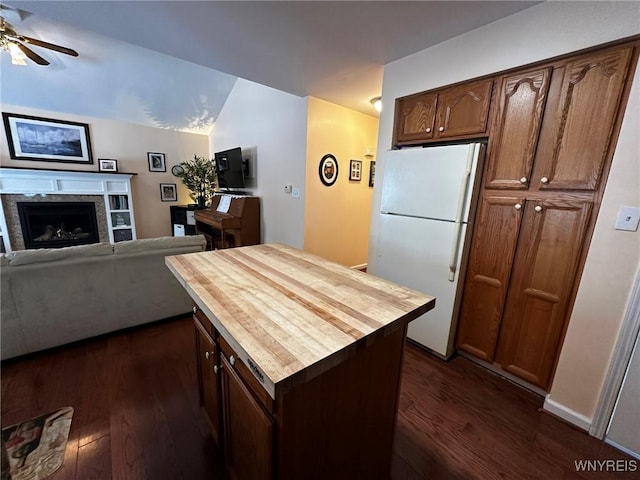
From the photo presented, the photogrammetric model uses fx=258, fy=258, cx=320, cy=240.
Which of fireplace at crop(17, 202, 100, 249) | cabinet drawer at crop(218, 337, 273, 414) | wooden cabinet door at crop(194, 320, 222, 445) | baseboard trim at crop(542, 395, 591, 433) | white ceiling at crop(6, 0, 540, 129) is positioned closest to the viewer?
cabinet drawer at crop(218, 337, 273, 414)

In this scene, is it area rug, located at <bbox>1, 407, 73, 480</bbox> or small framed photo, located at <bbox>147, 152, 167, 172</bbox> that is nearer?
area rug, located at <bbox>1, 407, 73, 480</bbox>

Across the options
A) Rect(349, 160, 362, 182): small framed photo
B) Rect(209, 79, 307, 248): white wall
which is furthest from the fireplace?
Rect(349, 160, 362, 182): small framed photo

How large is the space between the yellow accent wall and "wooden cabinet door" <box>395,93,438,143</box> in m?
1.27

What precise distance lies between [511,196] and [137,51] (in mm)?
4405

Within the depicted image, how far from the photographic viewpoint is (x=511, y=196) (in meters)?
1.64

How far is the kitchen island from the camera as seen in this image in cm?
66

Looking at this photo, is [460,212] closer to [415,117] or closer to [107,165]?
[415,117]

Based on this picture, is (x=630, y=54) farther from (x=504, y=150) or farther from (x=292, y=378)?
(x=292, y=378)

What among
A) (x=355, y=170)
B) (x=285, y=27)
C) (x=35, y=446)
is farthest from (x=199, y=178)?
(x=35, y=446)

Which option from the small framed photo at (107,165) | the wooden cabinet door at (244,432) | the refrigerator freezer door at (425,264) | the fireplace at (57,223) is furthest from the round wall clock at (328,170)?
the fireplace at (57,223)

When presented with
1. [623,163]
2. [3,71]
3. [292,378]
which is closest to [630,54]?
[623,163]

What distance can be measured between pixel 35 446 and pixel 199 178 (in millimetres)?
4506

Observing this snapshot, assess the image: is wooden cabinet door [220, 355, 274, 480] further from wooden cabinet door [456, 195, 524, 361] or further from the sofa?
wooden cabinet door [456, 195, 524, 361]

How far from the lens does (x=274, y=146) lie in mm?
3662
